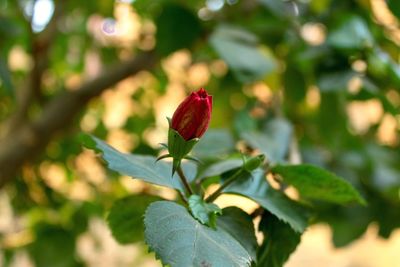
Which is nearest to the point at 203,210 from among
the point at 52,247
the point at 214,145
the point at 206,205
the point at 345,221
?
the point at 206,205

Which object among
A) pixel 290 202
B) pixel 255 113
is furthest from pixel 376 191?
pixel 290 202

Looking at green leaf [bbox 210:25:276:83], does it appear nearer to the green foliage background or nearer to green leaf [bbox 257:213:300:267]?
the green foliage background

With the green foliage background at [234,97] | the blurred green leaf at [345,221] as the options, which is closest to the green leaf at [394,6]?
the green foliage background at [234,97]

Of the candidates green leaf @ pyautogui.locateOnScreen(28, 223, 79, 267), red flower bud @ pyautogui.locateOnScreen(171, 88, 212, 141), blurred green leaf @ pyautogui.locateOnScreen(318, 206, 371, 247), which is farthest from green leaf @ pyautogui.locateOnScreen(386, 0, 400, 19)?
green leaf @ pyautogui.locateOnScreen(28, 223, 79, 267)

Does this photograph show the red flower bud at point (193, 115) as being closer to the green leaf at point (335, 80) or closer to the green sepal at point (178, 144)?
the green sepal at point (178, 144)

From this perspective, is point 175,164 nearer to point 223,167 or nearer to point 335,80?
point 223,167

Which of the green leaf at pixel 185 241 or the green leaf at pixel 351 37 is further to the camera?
the green leaf at pixel 351 37
